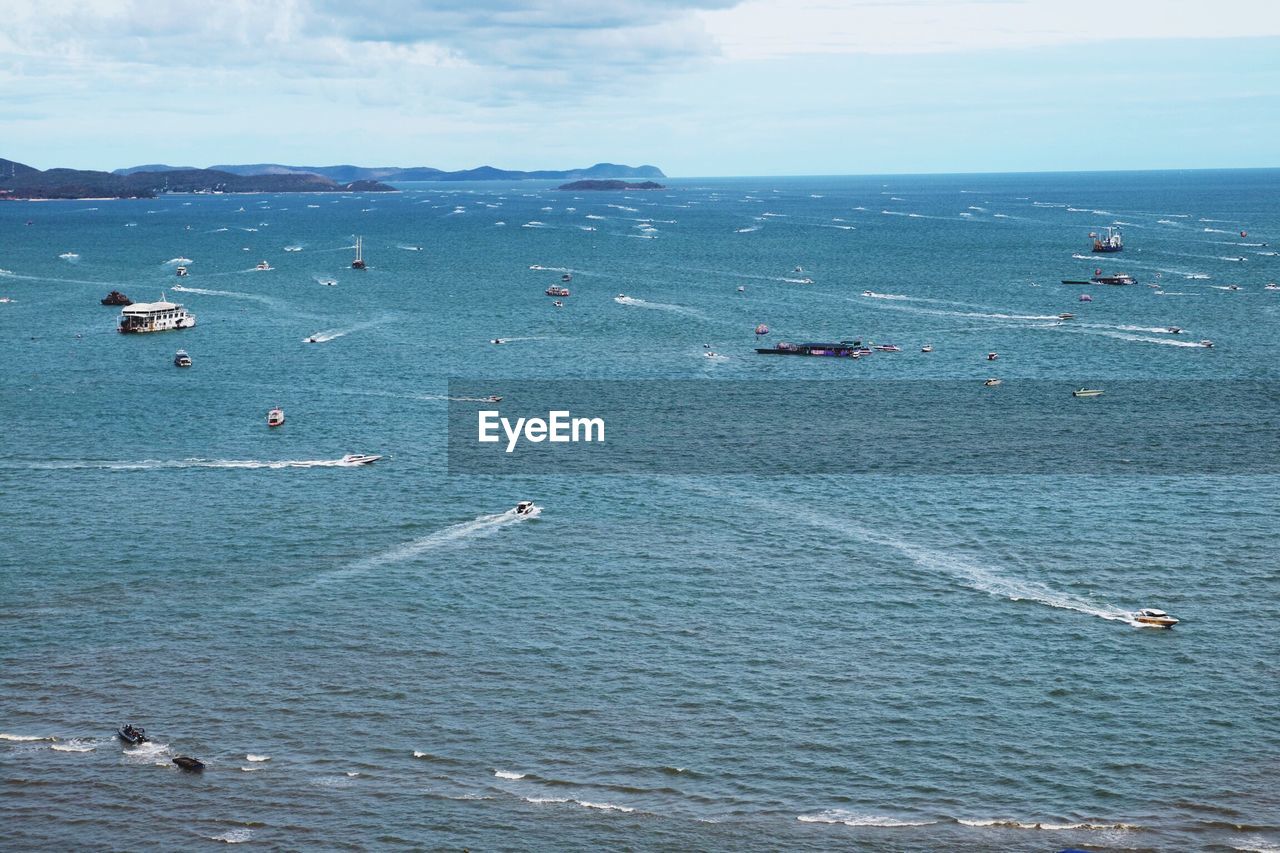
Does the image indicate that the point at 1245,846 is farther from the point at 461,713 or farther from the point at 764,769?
the point at 461,713

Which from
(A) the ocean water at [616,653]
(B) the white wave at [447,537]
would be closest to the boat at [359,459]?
(A) the ocean water at [616,653]

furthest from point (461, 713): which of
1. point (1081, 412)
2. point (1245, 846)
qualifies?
point (1081, 412)

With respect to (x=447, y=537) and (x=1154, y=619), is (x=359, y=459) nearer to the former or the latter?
(x=447, y=537)

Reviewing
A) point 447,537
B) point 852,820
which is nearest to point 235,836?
point 852,820

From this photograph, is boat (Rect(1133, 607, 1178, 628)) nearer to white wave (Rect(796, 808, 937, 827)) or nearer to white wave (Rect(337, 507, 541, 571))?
white wave (Rect(796, 808, 937, 827))

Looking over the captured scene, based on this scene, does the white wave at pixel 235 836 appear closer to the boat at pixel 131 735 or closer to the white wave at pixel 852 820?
the boat at pixel 131 735

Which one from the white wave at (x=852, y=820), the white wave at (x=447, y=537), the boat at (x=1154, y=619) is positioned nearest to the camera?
the white wave at (x=852, y=820)

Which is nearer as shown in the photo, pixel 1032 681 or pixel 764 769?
pixel 764 769
